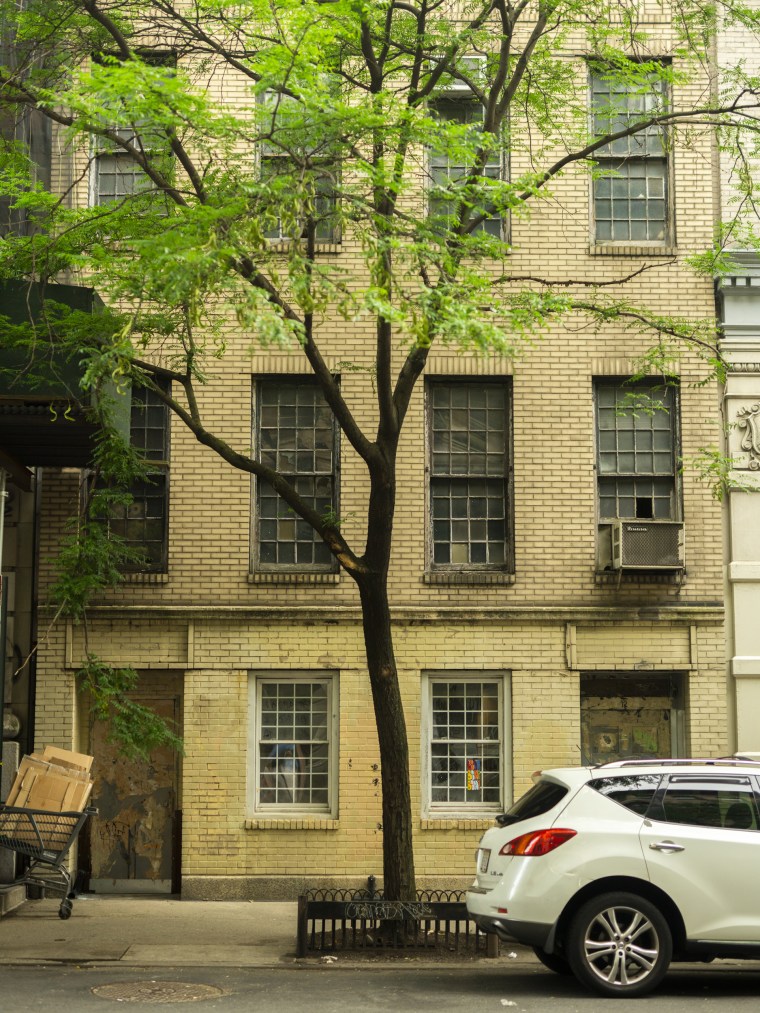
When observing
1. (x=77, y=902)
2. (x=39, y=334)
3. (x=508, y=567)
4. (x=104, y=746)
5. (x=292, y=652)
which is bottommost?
(x=77, y=902)

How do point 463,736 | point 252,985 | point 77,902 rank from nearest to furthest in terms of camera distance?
point 252,985, point 77,902, point 463,736

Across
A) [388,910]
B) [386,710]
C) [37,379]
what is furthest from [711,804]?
[37,379]

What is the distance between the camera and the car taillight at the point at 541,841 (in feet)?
30.4

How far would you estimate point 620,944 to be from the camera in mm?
9172

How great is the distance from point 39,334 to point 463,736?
681 centimetres

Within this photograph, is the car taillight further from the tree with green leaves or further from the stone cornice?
the stone cornice

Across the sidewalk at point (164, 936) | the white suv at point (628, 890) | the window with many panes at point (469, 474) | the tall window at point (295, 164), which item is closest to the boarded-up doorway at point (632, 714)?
the window with many panes at point (469, 474)

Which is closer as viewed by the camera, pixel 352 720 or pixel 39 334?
pixel 39 334

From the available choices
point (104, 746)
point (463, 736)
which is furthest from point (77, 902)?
point (463, 736)

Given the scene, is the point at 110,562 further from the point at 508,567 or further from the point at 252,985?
the point at 252,985

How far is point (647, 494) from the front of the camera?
1534cm

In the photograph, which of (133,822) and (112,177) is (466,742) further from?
(112,177)

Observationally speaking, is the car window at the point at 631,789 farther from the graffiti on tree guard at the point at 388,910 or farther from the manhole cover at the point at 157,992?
the manhole cover at the point at 157,992

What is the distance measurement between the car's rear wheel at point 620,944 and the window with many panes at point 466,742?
5611 millimetres
